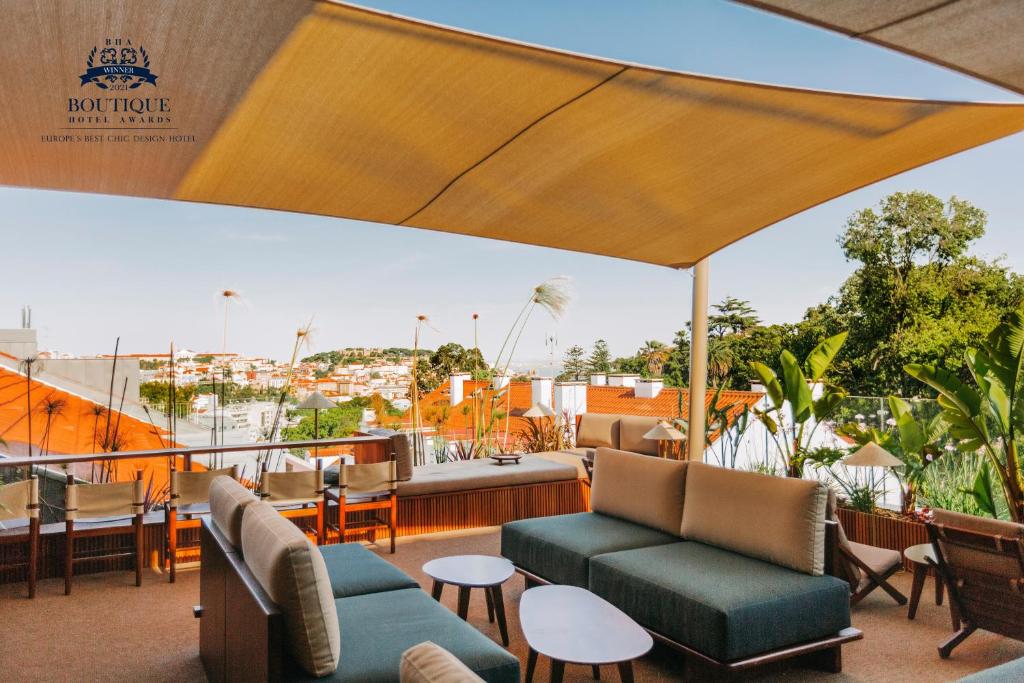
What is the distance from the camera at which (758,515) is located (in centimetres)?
391

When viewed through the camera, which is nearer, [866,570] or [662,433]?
[866,570]

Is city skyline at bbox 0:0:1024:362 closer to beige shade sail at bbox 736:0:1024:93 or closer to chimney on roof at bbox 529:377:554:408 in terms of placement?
chimney on roof at bbox 529:377:554:408

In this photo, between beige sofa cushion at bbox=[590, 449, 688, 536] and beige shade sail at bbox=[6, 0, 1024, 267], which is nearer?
beige shade sail at bbox=[6, 0, 1024, 267]

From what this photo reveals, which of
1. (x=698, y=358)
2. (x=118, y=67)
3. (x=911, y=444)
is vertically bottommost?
(x=911, y=444)

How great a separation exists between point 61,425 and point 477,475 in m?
5.09

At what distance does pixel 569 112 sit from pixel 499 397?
233 inches

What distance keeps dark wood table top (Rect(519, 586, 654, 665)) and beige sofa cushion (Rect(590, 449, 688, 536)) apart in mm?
1163

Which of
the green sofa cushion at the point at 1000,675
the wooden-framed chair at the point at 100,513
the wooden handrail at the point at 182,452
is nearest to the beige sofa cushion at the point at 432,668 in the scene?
the green sofa cushion at the point at 1000,675

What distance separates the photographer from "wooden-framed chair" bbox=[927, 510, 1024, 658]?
346cm

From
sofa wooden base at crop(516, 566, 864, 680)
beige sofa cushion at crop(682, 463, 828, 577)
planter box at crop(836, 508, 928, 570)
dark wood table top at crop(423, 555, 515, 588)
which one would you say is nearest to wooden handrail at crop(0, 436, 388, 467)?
dark wood table top at crop(423, 555, 515, 588)

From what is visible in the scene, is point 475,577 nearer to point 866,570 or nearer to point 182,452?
point 866,570

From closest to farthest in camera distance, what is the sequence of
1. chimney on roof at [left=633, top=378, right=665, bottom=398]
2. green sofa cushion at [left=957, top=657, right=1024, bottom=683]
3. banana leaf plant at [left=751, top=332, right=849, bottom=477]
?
green sofa cushion at [left=957, top=657, right=1024, bottom=683]
banana leaf plant at [left=751, top=332, right=849, bottom=477]
chimney on roof at [left=633, top=378, right=665, bottom=398]

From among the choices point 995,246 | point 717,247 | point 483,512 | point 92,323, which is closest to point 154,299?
point 92,323

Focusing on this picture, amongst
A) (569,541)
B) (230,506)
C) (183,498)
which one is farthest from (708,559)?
(183,498)
